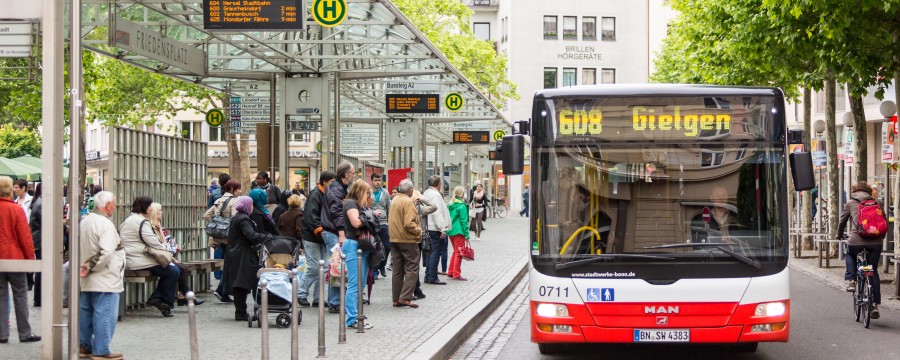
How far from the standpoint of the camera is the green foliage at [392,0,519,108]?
176 feet

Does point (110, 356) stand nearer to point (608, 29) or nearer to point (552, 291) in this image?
point (552, 291)

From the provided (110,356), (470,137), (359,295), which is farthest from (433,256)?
(470,137)

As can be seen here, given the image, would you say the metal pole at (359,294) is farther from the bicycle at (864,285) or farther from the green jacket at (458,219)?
the green jacket at (458,219)

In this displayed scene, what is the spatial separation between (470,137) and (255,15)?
28.3 m

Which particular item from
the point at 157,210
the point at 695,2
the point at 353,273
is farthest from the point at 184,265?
the point at 695,2

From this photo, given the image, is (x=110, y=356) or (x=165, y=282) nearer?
(x=110, y=356)

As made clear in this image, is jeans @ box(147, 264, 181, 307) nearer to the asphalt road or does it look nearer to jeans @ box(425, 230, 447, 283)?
the asphalt road

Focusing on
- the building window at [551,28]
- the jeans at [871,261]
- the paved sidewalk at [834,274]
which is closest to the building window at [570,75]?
the building window at [551,28]

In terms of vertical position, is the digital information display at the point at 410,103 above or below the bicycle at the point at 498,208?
above

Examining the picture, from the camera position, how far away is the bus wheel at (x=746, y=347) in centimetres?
1271

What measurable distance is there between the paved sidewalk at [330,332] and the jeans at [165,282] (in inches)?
9.9

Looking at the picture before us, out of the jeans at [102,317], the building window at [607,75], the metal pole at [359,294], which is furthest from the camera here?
the building window at [607,75]

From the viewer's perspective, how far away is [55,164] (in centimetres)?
1008

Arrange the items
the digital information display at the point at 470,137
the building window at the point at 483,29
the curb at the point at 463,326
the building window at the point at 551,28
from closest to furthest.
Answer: the curb at the point at 463,326
the digital information display at the point at 470,137
the building window at the point at 551,28
the building window at the point at 483,29
